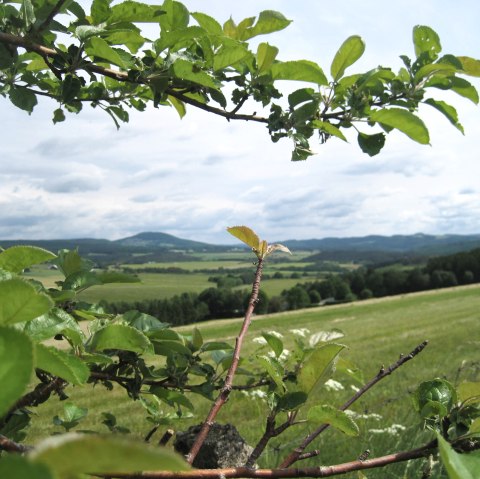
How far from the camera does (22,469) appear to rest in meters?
0.29

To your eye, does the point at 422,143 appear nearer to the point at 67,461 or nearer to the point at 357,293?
the point at 67,461

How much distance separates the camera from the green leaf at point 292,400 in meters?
1.12

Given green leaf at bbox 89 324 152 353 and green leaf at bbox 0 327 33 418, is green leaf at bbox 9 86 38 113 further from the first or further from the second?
green leaf at bbox 0 327 33 418

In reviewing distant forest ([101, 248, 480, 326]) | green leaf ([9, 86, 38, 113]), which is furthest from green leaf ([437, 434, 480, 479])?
distant forest ([101, 248, 480, 326])

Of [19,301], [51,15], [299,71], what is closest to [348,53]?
[299,71]

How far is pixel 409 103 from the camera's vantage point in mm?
A: 1706

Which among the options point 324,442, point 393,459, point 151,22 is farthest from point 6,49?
point 324,442

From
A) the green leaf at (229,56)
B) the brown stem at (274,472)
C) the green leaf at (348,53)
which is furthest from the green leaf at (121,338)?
the green leaf at (348,53)

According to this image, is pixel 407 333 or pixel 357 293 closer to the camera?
pixel 407 333

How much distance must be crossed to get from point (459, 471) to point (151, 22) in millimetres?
1388

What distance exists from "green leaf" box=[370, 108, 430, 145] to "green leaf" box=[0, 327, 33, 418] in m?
1.40

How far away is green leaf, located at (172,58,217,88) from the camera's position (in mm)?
1410

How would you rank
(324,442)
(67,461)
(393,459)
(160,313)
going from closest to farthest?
1. (67,461)
2. (393,459)
3. (324,442)
4. (160,313)

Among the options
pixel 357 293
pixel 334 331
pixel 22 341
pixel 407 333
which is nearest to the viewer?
pixel 22 341
